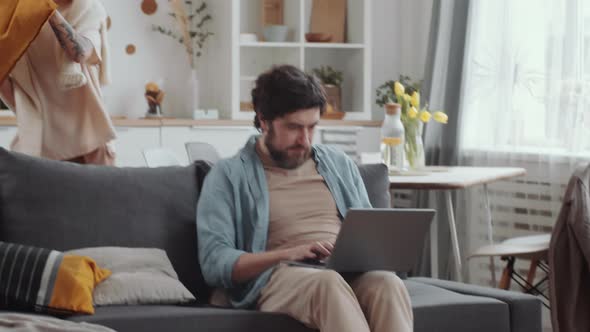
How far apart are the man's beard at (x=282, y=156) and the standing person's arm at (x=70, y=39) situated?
837 millimetres

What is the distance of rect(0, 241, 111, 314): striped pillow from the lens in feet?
8.38

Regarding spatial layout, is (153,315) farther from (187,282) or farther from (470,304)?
(470,304)

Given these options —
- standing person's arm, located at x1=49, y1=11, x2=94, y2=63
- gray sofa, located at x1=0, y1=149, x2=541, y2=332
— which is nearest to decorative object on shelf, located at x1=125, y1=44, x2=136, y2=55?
standing person's arm, located at x1=49, y1=11, x2=94, y2=63

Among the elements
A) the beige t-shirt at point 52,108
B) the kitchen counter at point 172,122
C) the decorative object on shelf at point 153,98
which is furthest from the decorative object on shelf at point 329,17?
the beige t-shirt at point 52,108

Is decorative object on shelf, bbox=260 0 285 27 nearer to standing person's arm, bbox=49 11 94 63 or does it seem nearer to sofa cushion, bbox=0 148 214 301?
standing person's arm, bbox=49 11 94 63

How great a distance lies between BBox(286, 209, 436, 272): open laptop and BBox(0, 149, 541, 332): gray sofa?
7.4 inches

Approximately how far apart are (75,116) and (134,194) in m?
0.67

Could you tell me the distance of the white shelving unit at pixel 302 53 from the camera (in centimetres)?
564

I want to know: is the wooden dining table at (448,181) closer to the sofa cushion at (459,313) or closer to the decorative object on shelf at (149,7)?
the sofa cushion at (459,313)

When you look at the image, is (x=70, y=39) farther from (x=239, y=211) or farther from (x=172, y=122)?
(x=172, y=122)

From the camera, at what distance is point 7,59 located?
10.6 ft

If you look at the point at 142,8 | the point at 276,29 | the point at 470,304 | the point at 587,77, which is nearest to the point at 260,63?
the point at 276,29

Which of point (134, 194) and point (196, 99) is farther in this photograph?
point (196, 99)

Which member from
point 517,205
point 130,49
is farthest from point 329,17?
point 517,205
